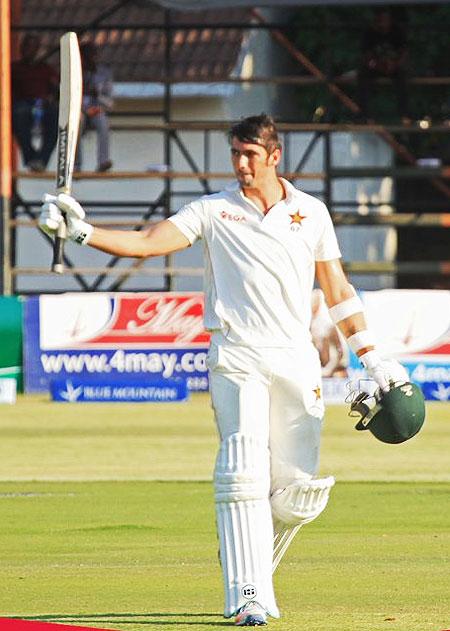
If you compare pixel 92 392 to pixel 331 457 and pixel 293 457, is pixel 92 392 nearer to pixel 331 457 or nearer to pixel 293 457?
pixel 331 457

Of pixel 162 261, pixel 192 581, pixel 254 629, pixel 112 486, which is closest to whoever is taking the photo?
pixel 254 629

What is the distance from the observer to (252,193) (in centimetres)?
749

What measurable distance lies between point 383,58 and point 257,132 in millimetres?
19873

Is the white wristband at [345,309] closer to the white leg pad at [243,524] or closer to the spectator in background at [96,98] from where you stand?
the white leg pad at [243,524]

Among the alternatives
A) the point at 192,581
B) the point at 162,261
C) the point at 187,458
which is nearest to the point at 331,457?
the point at 187,458

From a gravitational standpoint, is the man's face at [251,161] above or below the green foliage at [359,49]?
below

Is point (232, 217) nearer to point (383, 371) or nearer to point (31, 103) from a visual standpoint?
point (383, 371)

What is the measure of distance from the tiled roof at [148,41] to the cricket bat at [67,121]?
22.9m

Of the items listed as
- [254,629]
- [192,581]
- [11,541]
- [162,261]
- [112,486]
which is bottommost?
[254,629]

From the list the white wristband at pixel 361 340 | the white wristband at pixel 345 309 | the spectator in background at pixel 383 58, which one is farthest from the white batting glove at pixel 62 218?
the spectator in background at pixel 383 58

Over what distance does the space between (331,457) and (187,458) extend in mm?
1137

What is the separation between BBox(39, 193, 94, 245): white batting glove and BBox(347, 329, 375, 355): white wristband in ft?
4.04

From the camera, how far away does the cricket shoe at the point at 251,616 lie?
23.3ft

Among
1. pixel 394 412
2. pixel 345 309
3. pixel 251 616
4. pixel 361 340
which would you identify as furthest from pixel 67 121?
pixel 251 616
